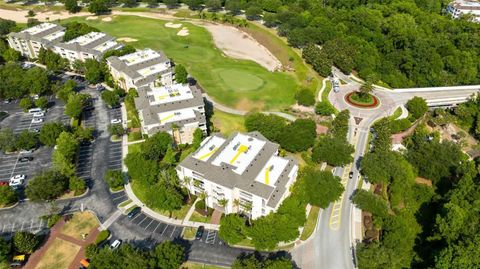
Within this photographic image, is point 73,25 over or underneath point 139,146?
over

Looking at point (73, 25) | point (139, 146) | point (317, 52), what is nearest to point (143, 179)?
point (139, 146)

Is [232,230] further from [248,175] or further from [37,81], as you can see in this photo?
[37,81]

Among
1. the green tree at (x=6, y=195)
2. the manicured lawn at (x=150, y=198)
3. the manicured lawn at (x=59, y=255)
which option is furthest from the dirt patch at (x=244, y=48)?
the manicured lawn at (x=59, y=255)

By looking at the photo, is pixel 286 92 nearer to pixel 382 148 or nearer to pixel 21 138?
pixel 382 148

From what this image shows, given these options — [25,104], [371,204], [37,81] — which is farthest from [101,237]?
[37,81]

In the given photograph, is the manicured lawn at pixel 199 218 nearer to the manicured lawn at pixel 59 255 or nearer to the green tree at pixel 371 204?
the manicured lawn at pixel 59 255
